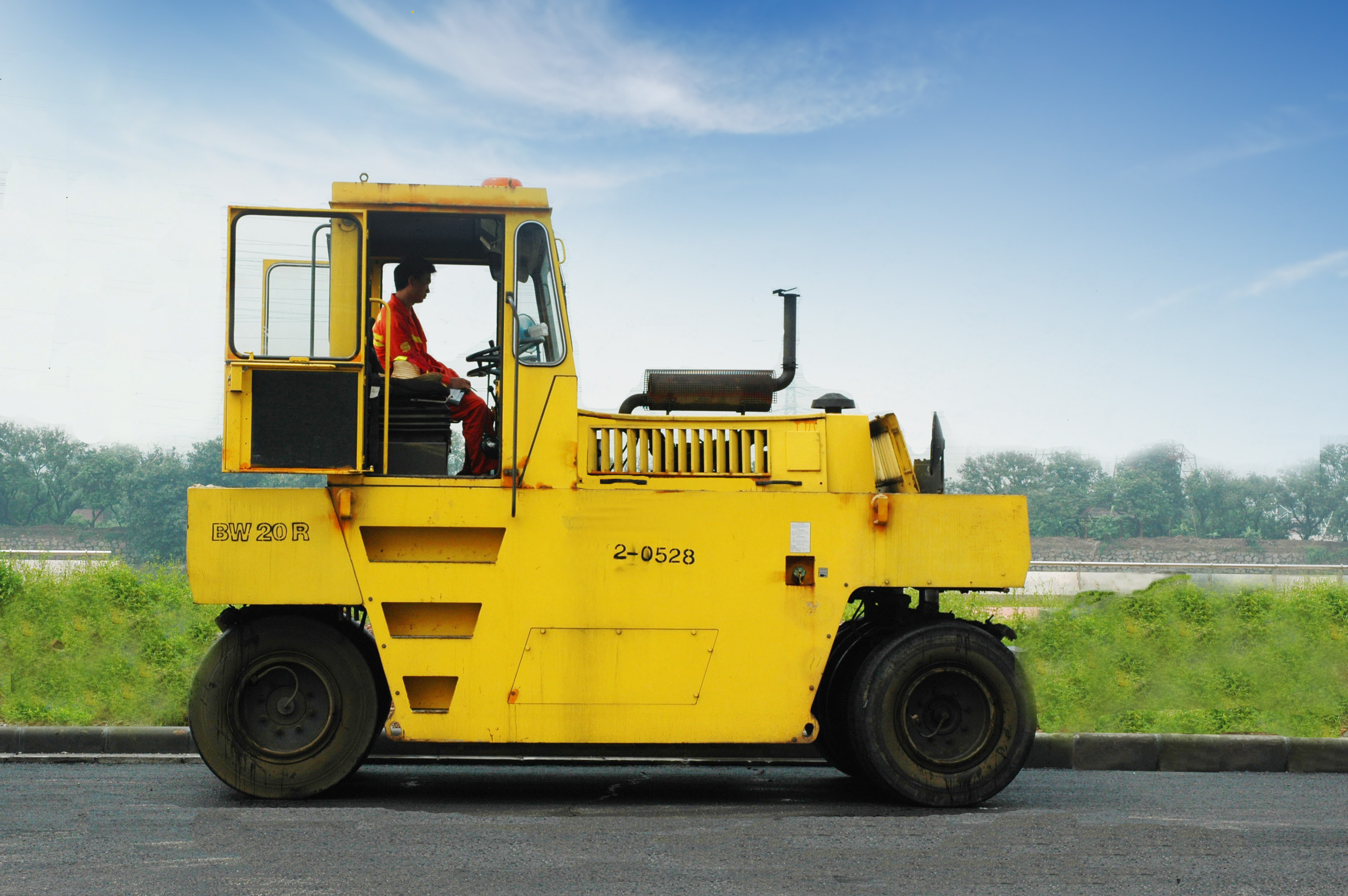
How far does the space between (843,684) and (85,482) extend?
4090cm

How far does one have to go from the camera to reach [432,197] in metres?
5.97

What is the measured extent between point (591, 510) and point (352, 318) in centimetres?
154

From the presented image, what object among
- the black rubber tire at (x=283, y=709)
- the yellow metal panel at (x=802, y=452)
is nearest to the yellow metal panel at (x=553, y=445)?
the yellow metal panel at (x=802, y=452)

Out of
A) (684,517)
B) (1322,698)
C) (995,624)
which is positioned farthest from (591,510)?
(1322,698)

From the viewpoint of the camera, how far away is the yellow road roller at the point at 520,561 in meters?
5.75

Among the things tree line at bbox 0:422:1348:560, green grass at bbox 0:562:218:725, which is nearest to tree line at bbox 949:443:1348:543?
tree line at bbox 0:422:1348:560

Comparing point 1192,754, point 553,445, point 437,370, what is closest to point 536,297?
point 437,370

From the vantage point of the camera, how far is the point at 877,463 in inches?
267

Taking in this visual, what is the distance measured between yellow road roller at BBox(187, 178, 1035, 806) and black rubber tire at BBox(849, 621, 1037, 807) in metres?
0.01

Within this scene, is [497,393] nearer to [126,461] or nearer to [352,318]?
[352,318]

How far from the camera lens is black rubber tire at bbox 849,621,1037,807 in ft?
19.6

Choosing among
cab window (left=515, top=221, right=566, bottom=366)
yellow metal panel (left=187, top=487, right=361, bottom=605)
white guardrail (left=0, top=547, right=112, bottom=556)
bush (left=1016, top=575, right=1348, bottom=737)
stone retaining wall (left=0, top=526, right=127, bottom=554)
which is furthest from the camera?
stone retaining wall (left=0, top=526, right=127, bottom=554)

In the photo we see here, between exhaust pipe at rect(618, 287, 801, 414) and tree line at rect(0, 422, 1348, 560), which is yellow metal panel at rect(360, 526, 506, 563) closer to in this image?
exhaust pipe at rect(618, 287, 801, 414)

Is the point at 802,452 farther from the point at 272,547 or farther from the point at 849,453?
the point at 272,547
